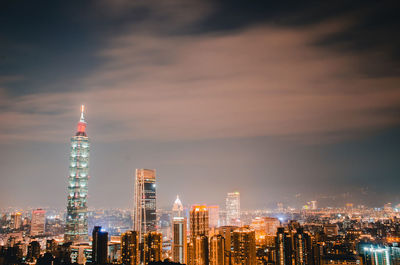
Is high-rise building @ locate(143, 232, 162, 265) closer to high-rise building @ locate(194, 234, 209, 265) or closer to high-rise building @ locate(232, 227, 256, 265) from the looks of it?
high-rise building @ locate(194, 234, 209, 265)

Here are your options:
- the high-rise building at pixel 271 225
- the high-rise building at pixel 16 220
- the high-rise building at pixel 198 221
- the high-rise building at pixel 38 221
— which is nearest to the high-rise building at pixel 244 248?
the high-rise building at pixel 198 221

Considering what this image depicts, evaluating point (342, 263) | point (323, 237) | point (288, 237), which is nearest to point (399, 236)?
point (323, 237)

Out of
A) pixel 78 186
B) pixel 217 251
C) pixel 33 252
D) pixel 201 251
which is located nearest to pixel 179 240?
pixel 201 251

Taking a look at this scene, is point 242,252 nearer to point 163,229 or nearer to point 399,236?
point 399,236

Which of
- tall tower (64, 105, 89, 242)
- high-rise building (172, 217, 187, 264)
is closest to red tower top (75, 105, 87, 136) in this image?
tall tower (64, 105, 89, 242)

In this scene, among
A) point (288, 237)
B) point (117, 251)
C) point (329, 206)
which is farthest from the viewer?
point (329, 206)
